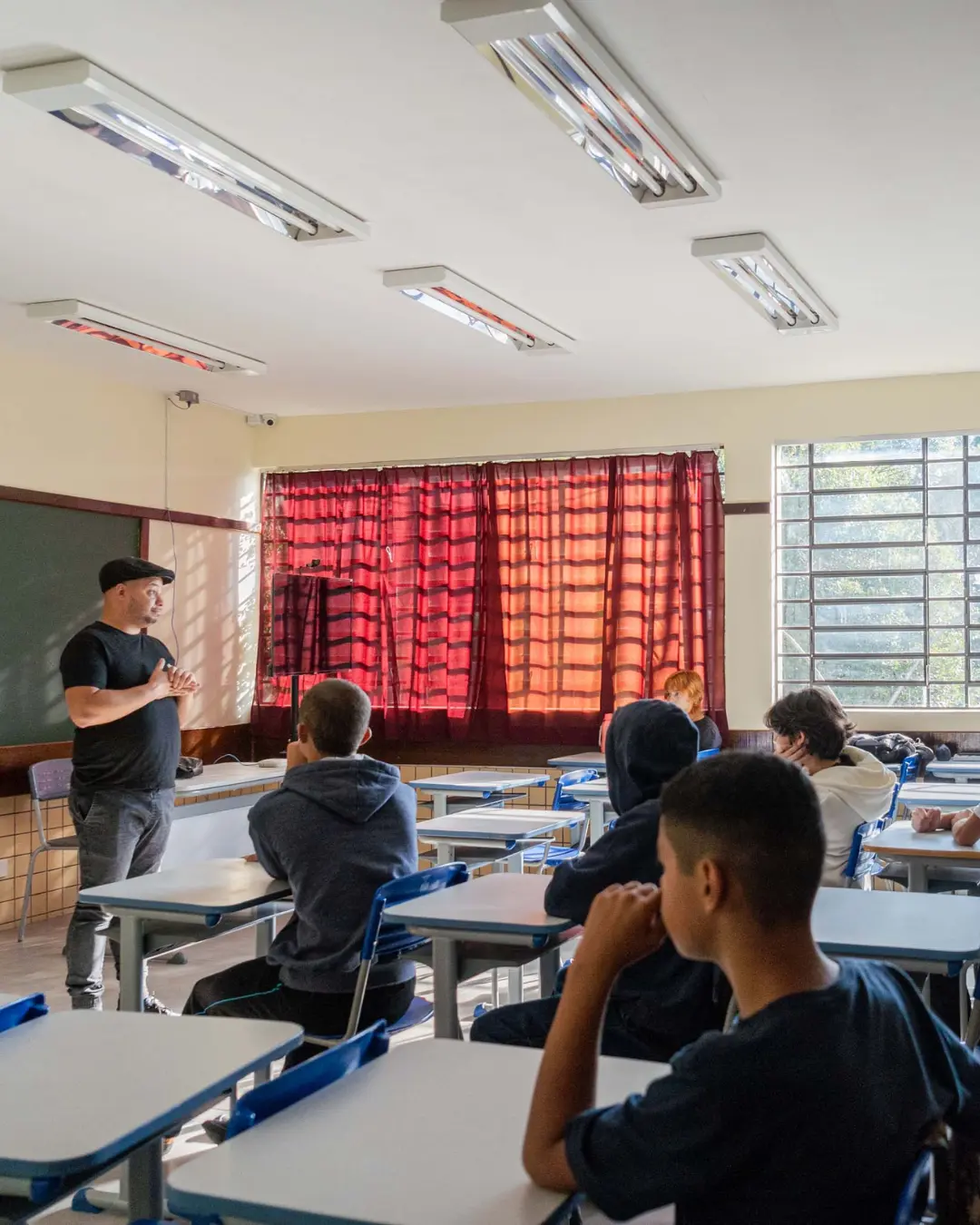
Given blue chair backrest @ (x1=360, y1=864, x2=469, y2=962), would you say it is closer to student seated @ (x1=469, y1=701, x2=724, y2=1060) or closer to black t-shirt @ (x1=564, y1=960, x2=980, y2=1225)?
student seated @ (x1=469, y1=701, x2=724, y2=1060)

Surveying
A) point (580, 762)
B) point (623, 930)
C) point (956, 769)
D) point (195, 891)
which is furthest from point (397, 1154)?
point (956, 769)

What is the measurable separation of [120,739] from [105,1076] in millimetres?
2873

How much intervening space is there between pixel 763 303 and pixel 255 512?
13.2ft

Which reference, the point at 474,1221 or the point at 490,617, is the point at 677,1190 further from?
the point at 490,617

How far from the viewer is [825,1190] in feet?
3.82

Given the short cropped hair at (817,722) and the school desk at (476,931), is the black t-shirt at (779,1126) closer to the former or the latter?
the school desk at (476,931)

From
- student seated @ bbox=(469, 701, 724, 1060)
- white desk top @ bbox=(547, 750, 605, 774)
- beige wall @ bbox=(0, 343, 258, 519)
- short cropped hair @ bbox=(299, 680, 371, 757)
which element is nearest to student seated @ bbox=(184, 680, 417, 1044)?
short cropped hair @ bbox=(299, 680, 371, 757)

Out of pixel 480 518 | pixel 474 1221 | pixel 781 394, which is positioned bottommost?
pixel 474 1221

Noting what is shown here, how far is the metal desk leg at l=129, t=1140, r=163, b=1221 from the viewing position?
5.90 ft

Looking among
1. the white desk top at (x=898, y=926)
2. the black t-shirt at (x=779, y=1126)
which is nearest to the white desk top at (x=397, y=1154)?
the black t-shirt at (x=779, y=1126)

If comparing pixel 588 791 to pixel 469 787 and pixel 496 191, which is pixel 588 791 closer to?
pixel 469 787

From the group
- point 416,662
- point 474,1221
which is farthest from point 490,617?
point 474,1221

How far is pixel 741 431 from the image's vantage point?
7.30 meters

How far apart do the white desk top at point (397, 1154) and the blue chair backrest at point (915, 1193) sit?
34cm
